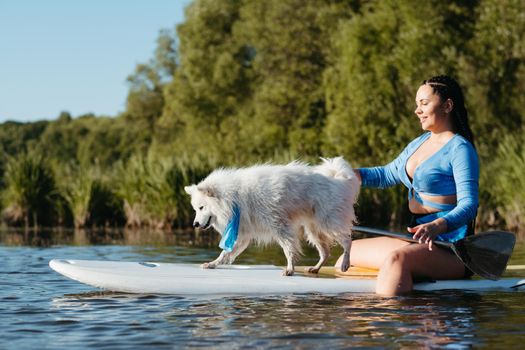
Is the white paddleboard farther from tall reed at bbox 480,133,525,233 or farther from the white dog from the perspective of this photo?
tall reed at bbox 480,133,525,233

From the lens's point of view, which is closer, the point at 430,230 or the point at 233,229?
the point at 430,230

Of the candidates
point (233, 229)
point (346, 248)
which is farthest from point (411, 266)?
point (233, 229)

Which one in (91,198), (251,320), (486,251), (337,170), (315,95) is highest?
(315,95)

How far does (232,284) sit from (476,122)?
2254 cm

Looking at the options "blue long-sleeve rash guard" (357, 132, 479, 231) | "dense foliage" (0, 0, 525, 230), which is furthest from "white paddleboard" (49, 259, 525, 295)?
"dense foliage" (0, 0, 525, 230)

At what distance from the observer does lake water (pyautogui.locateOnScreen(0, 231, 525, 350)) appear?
16.4 ft

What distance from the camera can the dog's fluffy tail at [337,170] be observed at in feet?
23.8

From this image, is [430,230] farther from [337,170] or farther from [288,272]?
[288,272]

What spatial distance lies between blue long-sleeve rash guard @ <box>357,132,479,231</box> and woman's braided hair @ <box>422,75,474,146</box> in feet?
0.60

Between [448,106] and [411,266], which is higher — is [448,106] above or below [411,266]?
above

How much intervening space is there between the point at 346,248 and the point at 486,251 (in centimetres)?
133

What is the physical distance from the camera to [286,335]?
17.0ft

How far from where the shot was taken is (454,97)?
653 cm

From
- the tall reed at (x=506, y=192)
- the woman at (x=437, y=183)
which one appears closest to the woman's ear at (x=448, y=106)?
the woman at (x=437, y=183)
